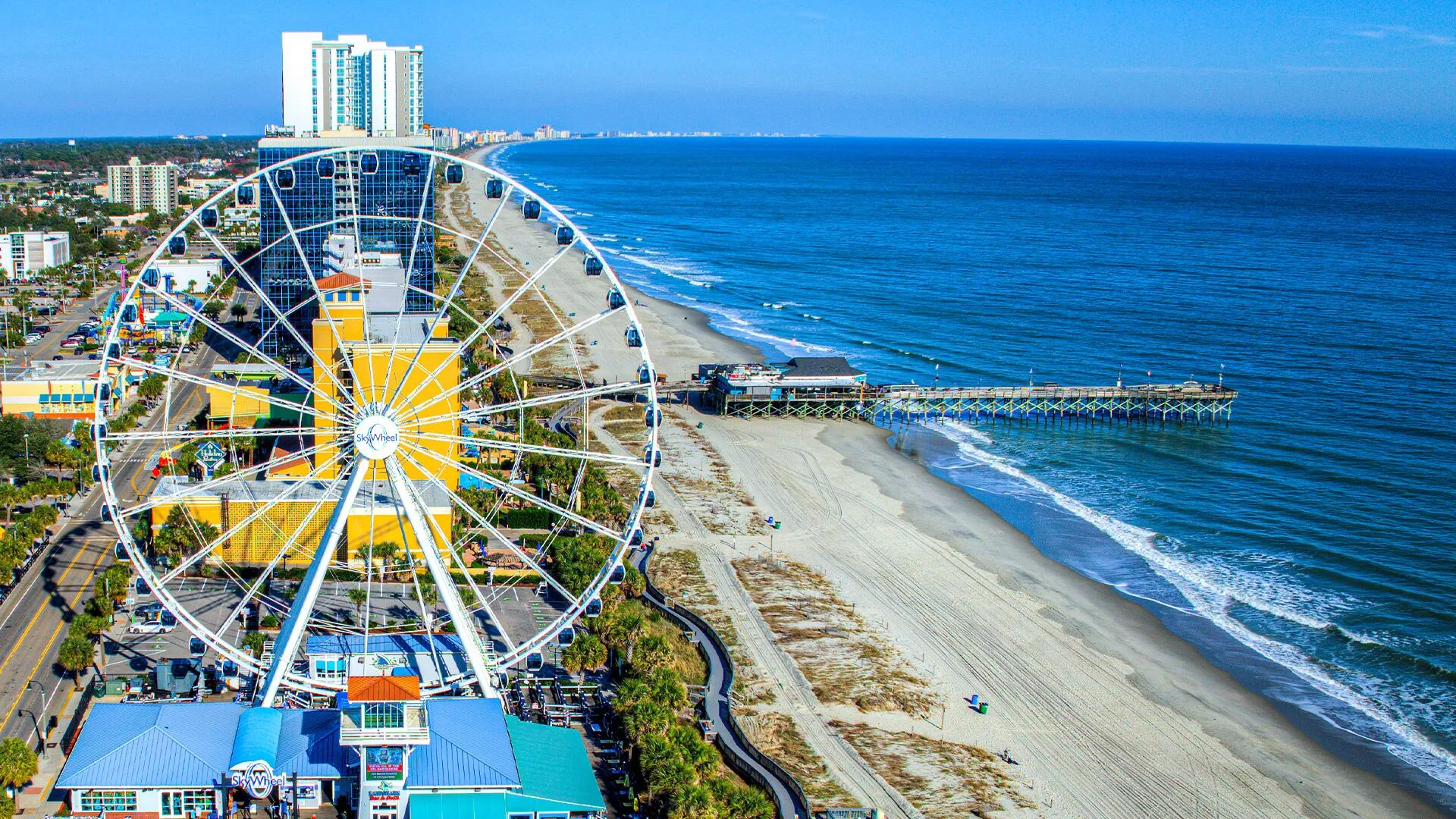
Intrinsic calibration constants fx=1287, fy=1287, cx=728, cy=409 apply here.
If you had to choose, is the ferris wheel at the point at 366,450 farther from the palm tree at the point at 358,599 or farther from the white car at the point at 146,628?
the white car at the point at 146,628

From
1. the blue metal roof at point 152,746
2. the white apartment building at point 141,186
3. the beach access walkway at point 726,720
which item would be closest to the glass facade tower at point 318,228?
the beach access walkway at point 726,720

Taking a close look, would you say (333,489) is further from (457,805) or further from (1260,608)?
(1260,608)

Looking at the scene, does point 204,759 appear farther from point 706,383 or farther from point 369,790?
point 706,383

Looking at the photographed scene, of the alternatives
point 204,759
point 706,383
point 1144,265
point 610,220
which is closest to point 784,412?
point 706,383

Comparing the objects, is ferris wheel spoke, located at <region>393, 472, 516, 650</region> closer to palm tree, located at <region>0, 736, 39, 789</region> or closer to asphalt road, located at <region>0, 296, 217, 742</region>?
palm tree, located at <region>0, 736, 39, 789</region>

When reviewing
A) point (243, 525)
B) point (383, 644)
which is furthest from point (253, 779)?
point (243, 525)
